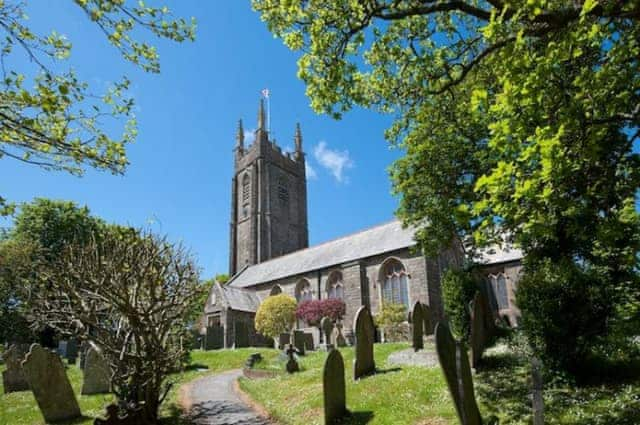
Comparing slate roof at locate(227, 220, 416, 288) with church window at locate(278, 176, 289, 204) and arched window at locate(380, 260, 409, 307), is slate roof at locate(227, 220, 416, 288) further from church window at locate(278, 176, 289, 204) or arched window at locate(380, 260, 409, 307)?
church window at locate(278, 176, 289, 204)

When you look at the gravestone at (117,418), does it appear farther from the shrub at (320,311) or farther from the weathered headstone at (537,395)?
the shrub at (320,311)

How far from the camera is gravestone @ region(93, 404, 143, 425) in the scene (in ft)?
24.2

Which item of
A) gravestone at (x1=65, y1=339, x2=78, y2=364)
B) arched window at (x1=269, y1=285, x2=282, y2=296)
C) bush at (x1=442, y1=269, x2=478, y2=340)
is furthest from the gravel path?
arched window at (x1=269, y1=285, x2=282, y2=296)

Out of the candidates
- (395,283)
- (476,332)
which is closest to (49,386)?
(476,332)

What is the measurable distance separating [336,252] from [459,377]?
84.1ft

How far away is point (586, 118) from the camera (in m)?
6.48

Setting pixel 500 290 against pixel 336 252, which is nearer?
pixel 500 290

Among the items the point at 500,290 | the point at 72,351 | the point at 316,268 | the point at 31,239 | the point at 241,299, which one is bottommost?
the point at 72,351

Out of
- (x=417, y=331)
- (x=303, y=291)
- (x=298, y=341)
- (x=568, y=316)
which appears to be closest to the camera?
(x=568, y=316)

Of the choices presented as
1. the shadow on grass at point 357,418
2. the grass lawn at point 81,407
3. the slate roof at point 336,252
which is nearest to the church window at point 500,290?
the slate roof at point 336,252

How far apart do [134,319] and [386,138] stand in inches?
387

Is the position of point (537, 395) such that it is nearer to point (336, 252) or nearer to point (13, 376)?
point (13, 376)

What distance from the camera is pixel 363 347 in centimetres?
1102

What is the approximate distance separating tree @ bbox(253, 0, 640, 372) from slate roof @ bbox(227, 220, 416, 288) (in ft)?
37.1
